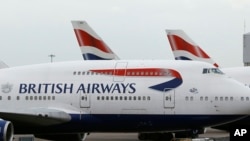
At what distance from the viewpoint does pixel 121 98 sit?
30.3 m

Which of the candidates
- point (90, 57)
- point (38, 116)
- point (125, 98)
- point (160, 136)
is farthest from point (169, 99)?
point (90, 57)

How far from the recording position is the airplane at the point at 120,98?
29734 millimetres

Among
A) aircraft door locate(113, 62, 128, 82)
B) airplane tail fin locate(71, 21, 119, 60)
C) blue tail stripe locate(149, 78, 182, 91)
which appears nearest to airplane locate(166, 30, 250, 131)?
airplane tail fin locate(71, 21, 119, 60)

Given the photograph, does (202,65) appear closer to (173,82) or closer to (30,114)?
(173,82)

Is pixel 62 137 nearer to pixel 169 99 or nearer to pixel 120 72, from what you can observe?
pixel 120 72

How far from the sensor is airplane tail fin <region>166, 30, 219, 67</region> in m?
48.9

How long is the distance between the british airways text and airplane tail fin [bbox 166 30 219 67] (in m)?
18.7

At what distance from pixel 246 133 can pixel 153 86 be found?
646cm

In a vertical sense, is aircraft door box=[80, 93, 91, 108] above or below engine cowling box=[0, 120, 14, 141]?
above

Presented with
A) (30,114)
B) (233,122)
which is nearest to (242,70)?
(233,122)

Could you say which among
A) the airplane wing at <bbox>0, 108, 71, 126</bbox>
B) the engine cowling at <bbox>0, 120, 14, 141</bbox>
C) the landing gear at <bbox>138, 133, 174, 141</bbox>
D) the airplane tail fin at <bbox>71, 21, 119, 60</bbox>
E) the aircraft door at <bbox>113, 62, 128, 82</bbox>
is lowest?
the landing gear at <bbox>138, 133, 174, 141</bbox>

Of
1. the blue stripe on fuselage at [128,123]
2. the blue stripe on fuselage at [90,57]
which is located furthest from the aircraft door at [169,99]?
the blue stripe on fuselage at [90,57]

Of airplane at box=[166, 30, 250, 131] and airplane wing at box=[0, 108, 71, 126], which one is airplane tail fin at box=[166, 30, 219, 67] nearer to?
airplane at box=[166, 30, 250, 131]

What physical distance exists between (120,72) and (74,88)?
2.01 metres
